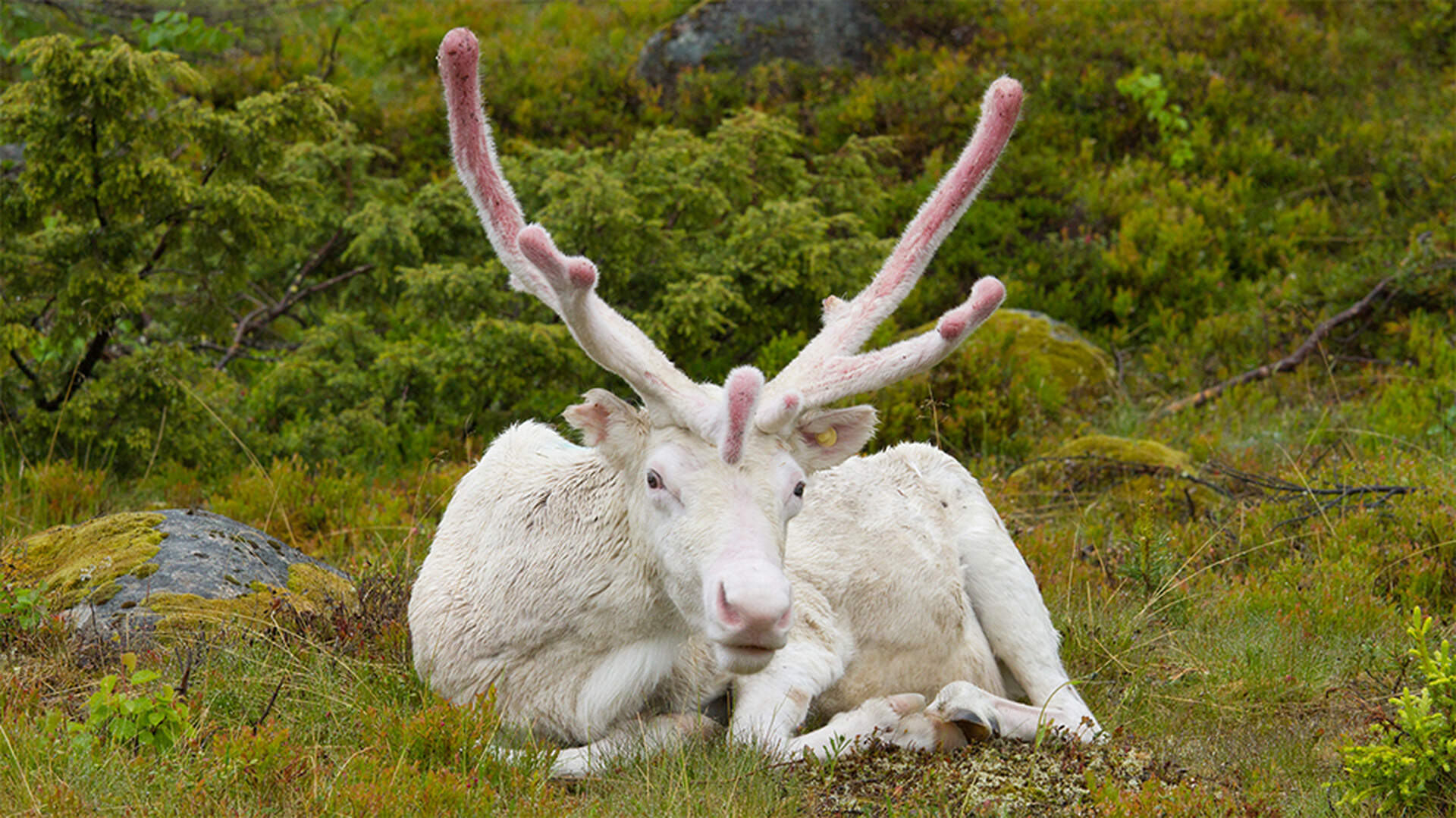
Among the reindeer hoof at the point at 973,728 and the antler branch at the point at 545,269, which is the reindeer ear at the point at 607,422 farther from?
the reindeer hoof at the point at 973,728

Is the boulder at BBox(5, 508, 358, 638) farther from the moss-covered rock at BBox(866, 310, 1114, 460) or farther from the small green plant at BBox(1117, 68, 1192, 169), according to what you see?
the small green plant at BBox(1117, 68, 1192, 169)

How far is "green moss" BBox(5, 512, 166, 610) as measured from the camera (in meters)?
5.09

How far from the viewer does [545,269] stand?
360 cm

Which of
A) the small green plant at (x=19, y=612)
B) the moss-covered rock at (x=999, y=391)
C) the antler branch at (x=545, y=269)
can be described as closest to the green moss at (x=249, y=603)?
the small green plant at (x=19, y=612)

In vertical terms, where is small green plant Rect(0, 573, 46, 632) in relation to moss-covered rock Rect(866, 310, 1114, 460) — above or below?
above

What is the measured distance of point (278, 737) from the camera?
3.66 metres

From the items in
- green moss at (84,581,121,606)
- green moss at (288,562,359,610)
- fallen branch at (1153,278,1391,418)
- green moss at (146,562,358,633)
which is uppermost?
green moss at (84,581,121,606)

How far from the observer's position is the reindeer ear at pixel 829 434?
13.3 ft

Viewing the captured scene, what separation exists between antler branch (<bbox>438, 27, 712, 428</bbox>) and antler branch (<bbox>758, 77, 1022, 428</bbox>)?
12.0 inches

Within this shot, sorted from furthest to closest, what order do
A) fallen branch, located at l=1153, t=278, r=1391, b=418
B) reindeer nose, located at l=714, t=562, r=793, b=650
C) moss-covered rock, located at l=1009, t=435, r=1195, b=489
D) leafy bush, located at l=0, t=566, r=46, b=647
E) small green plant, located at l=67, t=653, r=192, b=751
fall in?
fallen branch, located at l=1153, t=278, r=1391, b=418 → moss-covered rock, located at l=1009, t=435, r=1195, b=489 → leafy bush, located at l=0, t=566, r=46, b=647 → small green plant, located at l=67, t=653, r=192, b=751 → reindeer nose, located at l=714, t=562, r=793, b=650

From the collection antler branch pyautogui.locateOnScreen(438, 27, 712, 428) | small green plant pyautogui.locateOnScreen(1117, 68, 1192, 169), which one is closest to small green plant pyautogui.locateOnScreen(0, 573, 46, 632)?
antler branch pyautogui.locateOnScreen(438, 27, 712, 428)

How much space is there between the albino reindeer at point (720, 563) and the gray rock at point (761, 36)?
9.26 metres

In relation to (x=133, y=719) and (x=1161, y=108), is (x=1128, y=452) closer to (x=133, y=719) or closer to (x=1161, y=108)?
(x=133, y=719)

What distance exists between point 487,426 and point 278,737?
493 centimetres
